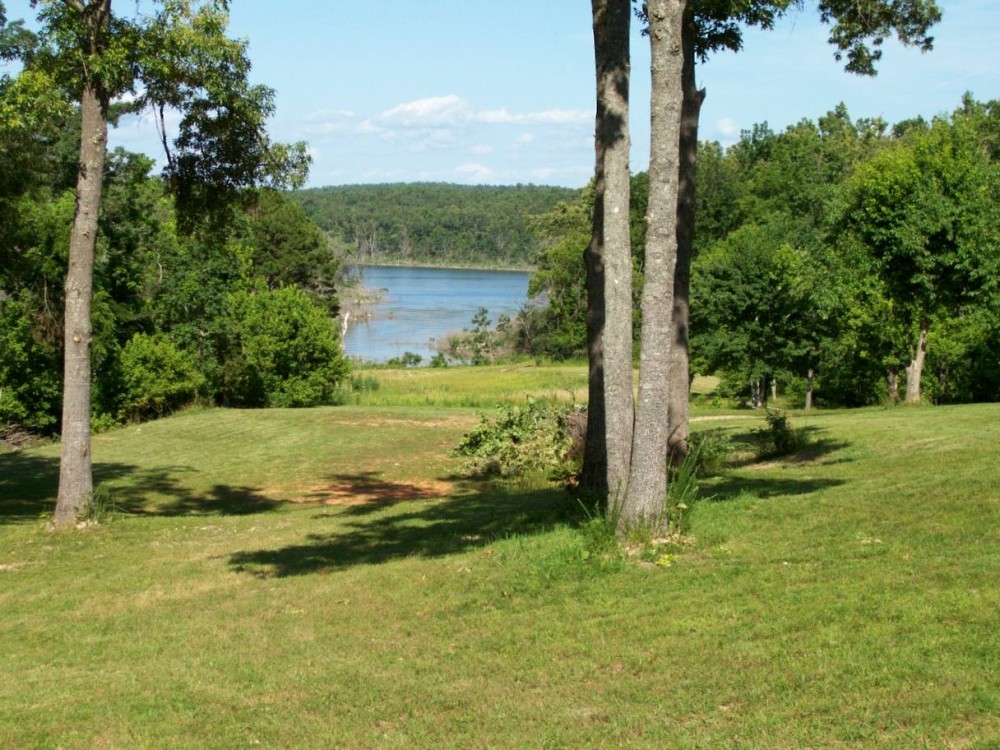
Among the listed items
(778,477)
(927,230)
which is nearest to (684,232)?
(778,477)

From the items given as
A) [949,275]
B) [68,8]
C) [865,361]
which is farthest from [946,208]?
[68,8]

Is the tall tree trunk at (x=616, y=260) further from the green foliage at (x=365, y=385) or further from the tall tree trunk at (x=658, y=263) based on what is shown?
the green foliage at (x=365, y=385)

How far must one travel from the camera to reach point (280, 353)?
41438 mm

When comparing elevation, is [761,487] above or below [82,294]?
below

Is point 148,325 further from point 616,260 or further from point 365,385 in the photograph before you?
point 616,260

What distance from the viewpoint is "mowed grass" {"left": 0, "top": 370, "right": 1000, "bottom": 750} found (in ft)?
18.8

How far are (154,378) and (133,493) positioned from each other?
17.2 metres

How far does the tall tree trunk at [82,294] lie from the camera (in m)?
14.6

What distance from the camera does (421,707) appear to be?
6.36 metres

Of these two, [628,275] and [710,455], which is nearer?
[628,275]


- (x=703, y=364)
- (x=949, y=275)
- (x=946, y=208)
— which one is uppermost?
(x=946, y=208)

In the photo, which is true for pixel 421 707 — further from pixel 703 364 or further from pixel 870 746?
pixel 703 364

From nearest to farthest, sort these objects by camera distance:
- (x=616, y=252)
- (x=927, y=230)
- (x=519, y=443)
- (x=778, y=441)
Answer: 1. (x=616, y=252)
2. (x=778, y=441)
3. (x=519, y=443)
4. (x=927, y=230)

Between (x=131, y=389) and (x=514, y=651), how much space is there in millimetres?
31709
